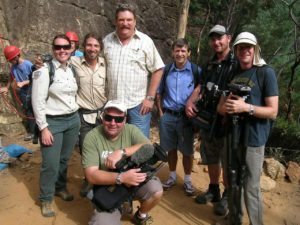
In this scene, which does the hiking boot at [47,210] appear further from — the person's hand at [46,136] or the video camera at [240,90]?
the video camera at [240,90]

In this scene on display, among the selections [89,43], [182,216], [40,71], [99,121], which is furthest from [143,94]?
[182,216]

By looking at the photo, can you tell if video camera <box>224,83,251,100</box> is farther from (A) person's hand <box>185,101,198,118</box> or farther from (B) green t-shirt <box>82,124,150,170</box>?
(B) green t-shirt <box>82,124,150,170</box>

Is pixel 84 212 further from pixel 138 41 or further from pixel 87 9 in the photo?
pixel 87 9

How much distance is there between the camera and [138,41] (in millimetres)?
4094

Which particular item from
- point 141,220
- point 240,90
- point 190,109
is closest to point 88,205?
point 141,220

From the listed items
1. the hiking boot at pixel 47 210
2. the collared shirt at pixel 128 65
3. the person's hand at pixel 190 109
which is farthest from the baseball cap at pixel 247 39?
the hiking boot at pixel 47 210

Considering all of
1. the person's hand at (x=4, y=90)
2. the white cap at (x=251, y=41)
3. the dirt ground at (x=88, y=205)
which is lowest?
the dirt ground at (x=88, y=205)

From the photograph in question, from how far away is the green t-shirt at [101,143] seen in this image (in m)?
3.47

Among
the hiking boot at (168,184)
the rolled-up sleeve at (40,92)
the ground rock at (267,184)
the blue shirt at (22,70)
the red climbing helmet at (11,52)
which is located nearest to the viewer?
the rolled-up sleeve at (40,92)

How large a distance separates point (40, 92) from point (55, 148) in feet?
2.30

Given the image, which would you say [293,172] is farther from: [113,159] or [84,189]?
[113,159]

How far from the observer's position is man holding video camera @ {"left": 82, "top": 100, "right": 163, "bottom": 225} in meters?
3.32

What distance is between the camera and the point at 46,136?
3.83 m

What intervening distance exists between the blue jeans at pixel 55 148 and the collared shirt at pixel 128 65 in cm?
60
